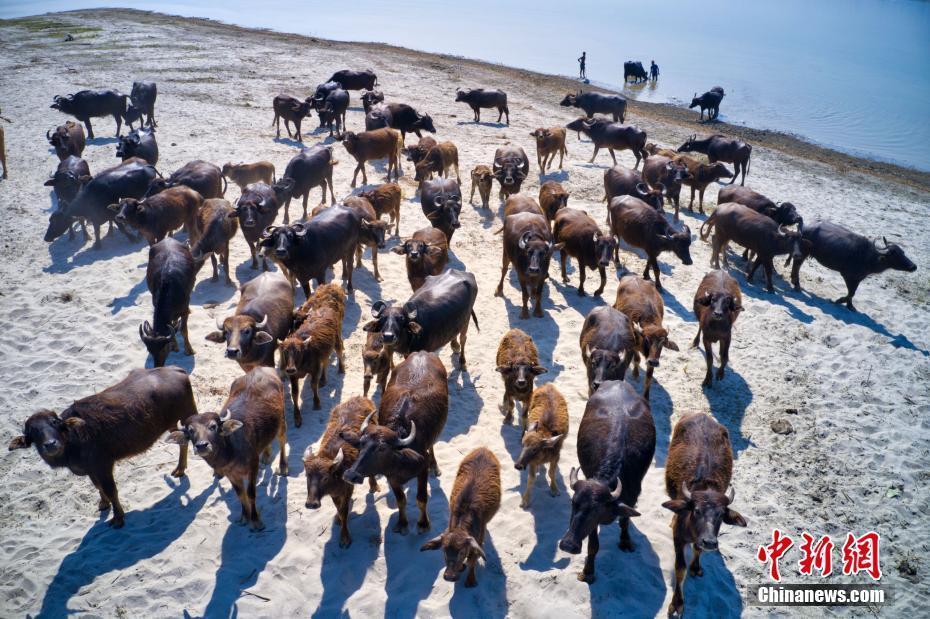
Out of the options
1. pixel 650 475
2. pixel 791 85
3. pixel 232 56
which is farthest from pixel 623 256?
pixel 791 85

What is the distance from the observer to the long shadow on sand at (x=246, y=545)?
6871mm

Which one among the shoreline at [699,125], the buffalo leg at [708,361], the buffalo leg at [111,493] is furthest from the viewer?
the shoreline at [699,125]

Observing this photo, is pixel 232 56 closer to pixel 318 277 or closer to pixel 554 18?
pixel 318 277

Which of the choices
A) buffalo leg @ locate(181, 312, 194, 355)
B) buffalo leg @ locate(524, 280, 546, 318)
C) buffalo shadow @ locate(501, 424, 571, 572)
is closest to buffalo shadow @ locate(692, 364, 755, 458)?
buffalo shadow @ locate(501, 424, 571, 572)

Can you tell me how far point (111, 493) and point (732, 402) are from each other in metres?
10.4

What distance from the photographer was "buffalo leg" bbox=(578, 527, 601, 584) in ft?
22.9

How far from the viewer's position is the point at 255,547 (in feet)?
24.5

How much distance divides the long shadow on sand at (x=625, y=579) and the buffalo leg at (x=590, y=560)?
11 cm

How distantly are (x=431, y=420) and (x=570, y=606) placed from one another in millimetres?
2946

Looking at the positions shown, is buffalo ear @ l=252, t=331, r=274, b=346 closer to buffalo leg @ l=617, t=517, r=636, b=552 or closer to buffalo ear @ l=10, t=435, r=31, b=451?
buffalo ear @ l=10, t=435, r=31, b=451

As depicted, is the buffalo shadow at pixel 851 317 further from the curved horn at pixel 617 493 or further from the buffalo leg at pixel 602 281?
the curved horn at pixel 617 493

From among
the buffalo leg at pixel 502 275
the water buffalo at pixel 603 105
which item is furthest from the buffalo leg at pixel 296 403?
the water buffalo at pixel 603 105

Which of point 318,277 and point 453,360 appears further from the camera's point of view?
point 318,277

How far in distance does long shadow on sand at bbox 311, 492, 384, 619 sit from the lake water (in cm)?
3626
